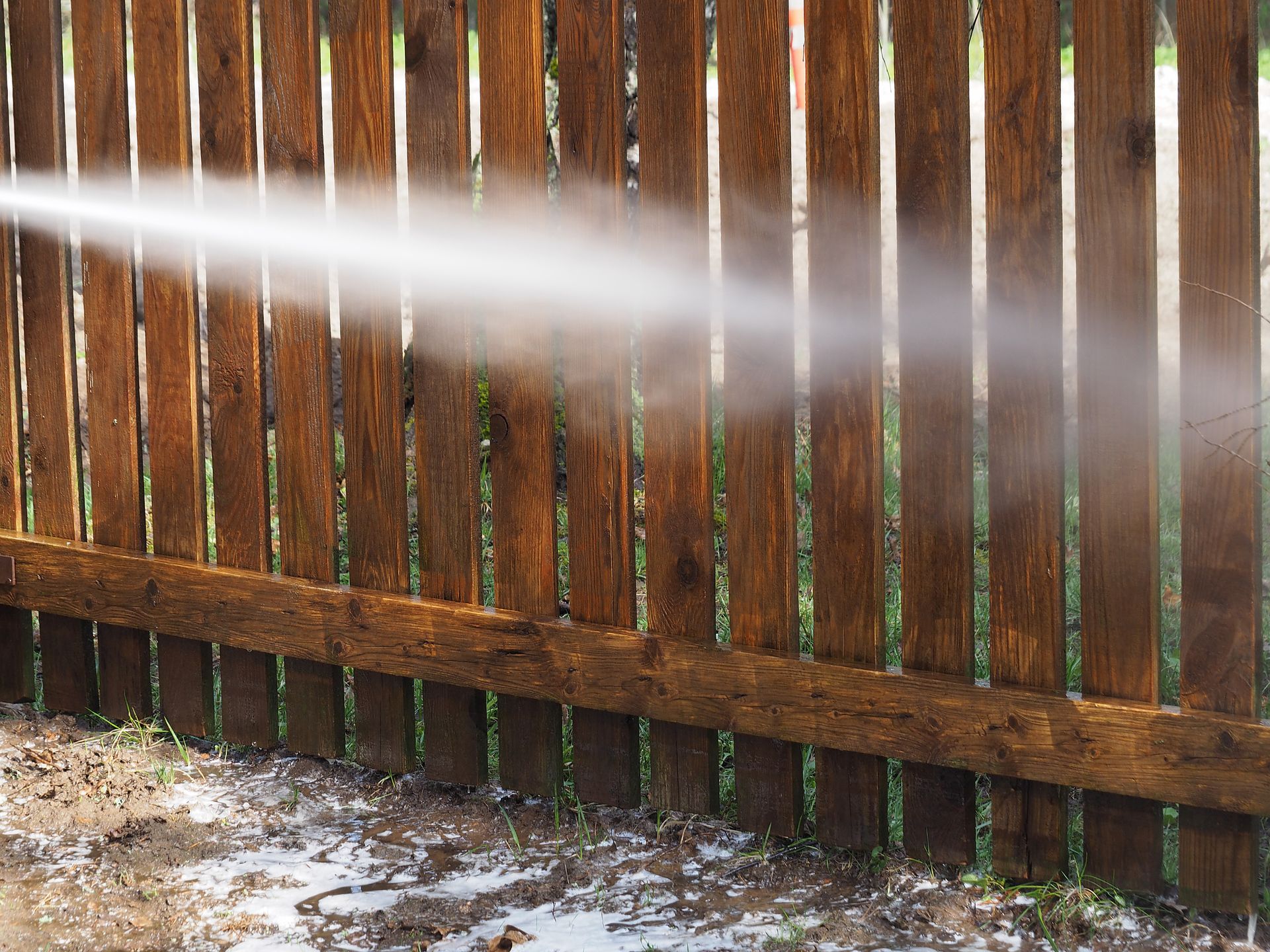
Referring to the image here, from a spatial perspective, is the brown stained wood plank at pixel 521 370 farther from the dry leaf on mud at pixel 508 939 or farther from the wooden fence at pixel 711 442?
the dry leaf on mud at pixel 508 939

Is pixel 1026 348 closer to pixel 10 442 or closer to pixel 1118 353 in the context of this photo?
pixel 1118 353

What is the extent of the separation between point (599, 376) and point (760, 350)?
0.36 metres

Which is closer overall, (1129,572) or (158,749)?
(1129,572)

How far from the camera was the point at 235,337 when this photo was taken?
3184 millimetres

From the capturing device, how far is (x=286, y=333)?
308 cm

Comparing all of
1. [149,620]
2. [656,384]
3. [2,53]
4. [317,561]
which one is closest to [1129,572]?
[656,384]

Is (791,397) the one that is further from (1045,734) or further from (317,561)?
(317,561)

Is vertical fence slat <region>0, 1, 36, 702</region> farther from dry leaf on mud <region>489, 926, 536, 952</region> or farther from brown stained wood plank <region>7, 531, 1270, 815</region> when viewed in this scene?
dry leaf on mud <region>489, 926, 536, 952</region>

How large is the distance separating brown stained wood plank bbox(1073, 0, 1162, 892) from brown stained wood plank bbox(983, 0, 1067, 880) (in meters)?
0.05

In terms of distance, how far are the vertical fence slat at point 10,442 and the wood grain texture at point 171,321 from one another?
484 millimetres

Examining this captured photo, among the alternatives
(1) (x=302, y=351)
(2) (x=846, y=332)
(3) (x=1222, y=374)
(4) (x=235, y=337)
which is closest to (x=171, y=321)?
(4) (x=235, y=337)

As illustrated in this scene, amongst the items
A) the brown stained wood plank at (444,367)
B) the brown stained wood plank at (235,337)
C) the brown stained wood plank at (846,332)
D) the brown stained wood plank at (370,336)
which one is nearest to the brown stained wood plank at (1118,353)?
the brown stained wood plank at (846,332)

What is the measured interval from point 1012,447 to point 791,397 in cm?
45

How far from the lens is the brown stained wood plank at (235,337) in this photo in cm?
313
